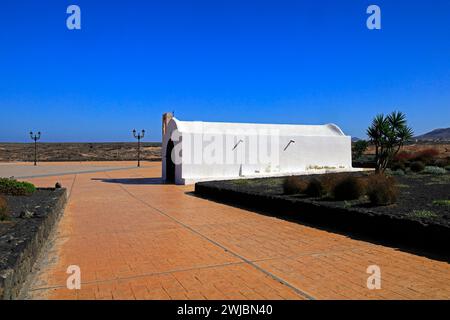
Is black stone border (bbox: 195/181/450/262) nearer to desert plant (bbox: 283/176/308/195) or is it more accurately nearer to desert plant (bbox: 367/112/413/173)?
desert plant (bbox: 283/176/308/195)

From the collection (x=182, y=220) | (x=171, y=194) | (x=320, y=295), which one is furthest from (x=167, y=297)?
(x=171, y=194)

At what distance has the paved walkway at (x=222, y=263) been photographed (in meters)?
4.44

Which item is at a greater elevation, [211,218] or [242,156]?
[242,156]

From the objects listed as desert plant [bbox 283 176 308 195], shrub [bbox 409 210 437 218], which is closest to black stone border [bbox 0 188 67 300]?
shrub [bbox 409 210 437 218]

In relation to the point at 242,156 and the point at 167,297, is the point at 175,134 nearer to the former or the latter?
the point at 242,156

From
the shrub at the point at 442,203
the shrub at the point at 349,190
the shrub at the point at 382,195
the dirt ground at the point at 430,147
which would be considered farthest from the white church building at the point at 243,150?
the shrub at the point at 442,203

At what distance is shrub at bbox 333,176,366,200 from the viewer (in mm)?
9555

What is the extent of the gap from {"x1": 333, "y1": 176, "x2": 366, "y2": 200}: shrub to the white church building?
10381 mm

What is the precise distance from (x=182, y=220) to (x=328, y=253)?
4.30m

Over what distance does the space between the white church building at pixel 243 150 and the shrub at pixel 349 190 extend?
10.4 metres

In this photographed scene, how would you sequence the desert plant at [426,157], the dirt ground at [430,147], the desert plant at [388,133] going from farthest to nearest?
the dirt ground at [430,147], the desert plant at [426,157], the desert plant at [388,133]

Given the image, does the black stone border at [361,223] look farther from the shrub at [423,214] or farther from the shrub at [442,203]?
the shrub at [442,203]

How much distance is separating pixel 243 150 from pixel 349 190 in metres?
11.6
